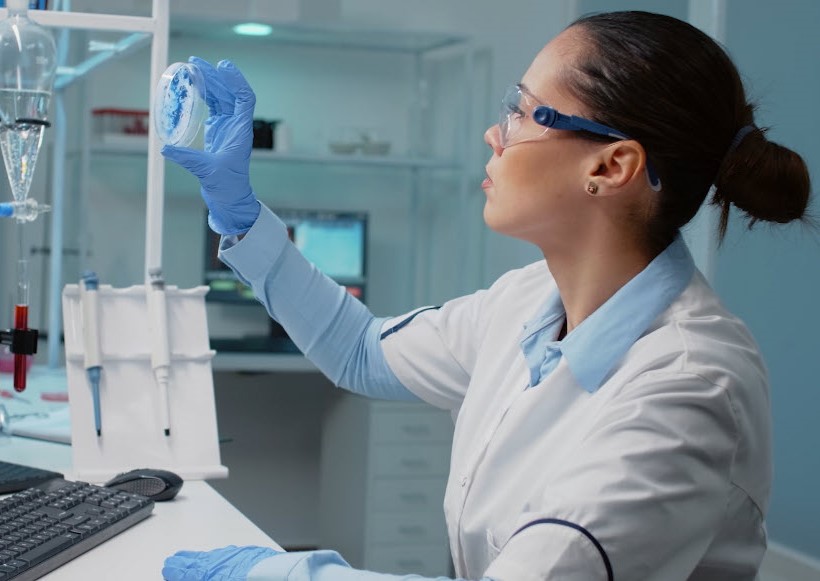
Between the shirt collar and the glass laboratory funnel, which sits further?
the glass laboratory funnel

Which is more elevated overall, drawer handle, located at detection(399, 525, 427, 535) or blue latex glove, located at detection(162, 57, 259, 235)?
blue latex glove, located at detection(162, 57, 259, 235)

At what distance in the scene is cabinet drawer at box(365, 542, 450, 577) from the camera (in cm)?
325

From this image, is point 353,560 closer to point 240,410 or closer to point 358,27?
point 240,410

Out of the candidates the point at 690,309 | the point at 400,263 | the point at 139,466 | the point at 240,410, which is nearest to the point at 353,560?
the point at 240,410

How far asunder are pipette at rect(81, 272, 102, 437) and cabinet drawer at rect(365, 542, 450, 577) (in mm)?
2012

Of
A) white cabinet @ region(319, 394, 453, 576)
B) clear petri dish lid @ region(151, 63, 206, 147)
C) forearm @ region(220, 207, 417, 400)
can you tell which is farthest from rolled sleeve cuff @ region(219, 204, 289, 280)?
white cabinet @ region(319, 394, 453, 576)

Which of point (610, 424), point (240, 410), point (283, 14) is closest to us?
point (610, 424)

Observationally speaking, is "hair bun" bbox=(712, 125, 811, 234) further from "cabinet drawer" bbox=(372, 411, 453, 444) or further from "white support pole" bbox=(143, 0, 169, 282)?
"cabinet drawer" bbox=(372, 411, 453, 444)

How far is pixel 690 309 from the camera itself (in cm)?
A: 102

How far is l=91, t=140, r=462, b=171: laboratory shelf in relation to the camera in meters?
3.50

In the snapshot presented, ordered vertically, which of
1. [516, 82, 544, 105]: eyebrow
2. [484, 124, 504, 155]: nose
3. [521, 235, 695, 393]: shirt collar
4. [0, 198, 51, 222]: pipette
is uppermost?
[516, 82, 544, 105]: eyebrow

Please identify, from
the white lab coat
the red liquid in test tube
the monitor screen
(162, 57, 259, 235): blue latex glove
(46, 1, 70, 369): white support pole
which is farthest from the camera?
the monitor screen

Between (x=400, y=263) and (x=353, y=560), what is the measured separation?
125cm

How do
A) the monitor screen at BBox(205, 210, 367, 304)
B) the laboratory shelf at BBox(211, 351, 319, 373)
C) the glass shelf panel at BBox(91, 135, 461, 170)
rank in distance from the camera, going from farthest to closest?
the monitor screen at BBox(205, 210, 367, 304) < the glass shelf panel at BBox(91, 135, 461, 170) < the laboratory shelf at BBox(211, 351, 319, 373)
